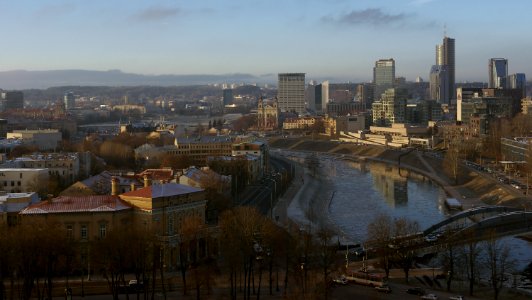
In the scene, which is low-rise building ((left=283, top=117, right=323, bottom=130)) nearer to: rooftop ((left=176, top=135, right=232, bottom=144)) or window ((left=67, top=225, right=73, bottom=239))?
rooftop ((left=176, top=135, right=232, bottom=144))

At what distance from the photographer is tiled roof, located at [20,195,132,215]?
43.1 feet

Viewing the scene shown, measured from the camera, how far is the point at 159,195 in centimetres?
1328

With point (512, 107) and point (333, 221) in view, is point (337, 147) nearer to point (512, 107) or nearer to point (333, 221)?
point (512, 107)

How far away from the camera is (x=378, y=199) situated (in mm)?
24812

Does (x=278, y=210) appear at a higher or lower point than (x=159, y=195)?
lower

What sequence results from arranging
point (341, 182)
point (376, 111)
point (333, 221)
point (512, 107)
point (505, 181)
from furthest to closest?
point (376, 111) → point (512, 107) → point (341, 182) → point (505, 181) → point (333, 221)

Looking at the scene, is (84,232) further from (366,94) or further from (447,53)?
(447,53)

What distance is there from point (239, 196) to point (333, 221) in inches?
160

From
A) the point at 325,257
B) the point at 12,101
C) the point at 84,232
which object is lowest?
the point at 325,257

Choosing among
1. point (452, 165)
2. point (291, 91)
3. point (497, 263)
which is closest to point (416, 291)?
point (497, 263)

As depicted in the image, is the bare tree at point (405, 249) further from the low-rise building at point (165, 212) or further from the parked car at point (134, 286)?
the parked car at point (134, 286)

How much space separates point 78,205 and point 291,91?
257 feet

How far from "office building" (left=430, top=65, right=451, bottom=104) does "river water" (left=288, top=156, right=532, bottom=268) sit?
5474cm

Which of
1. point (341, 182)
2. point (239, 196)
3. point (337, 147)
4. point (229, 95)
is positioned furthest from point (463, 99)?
point (229, 95)
